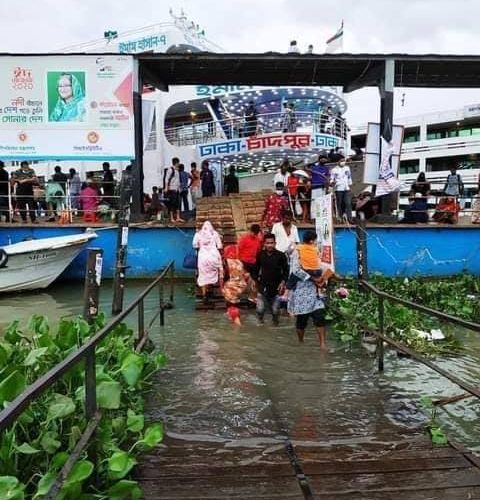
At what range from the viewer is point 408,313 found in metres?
8.59

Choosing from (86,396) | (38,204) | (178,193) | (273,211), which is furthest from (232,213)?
(86,396)

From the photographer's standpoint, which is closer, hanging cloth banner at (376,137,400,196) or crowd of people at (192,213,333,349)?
crowd of people at (192,213,333,349)

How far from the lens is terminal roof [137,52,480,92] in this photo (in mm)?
14781

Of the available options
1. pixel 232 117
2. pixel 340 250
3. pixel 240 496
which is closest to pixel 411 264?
pixel 340 250

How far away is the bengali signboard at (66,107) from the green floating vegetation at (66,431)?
1074 centimetres

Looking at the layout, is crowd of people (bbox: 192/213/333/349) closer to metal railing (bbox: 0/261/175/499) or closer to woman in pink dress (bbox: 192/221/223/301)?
woman in pink dress (bbox: 192/221/223/301)

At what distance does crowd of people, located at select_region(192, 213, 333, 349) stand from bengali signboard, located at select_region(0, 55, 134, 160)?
494cm

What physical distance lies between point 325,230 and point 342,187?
642cm

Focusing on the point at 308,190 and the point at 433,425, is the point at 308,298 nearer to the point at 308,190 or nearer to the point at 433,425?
the point at 433,425

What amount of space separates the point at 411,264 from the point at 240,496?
12.7 m

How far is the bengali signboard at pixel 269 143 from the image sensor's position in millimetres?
20172

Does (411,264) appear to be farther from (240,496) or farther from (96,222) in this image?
(240,496)

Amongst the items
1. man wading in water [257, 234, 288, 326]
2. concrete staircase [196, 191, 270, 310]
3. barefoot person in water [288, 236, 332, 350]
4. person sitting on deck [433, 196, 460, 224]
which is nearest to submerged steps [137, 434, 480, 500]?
barefoot person in water [288, 236, 332, 350]

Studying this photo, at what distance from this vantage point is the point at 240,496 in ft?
11.3
